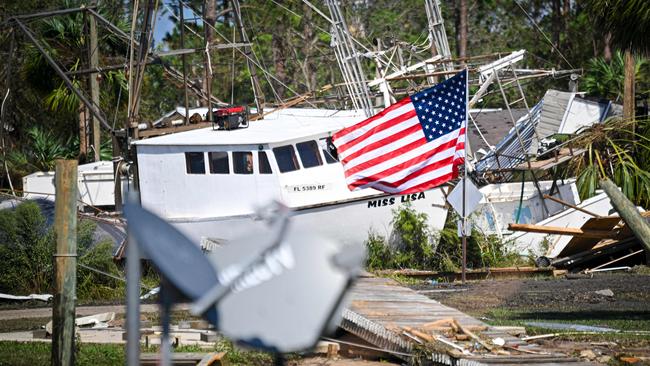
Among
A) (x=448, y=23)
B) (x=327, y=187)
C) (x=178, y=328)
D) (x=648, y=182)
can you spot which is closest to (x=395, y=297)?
(x=178, y=328)

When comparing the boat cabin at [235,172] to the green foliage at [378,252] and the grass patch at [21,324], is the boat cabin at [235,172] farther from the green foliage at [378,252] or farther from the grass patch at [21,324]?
the grass patch at [21,324]

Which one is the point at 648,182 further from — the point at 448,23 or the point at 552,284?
the point at 448,23

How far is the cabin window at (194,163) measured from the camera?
74.4ft

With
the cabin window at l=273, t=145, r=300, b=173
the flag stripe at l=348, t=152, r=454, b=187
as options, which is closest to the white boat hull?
the cabin window at l=273, t=145, r=300, b=173

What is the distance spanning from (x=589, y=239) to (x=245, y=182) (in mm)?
7281

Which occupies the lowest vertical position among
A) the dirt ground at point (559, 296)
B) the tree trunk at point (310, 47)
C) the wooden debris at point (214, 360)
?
the wooden debris at point (214, 360)

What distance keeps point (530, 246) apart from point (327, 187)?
517cm

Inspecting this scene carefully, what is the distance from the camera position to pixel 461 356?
11.4m

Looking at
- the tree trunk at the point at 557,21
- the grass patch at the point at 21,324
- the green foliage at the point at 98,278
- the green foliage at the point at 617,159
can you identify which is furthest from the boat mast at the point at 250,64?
the tree trunk at the point at 557,21

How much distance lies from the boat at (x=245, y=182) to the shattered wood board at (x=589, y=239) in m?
4.03

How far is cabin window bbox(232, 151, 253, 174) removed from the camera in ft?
73.7

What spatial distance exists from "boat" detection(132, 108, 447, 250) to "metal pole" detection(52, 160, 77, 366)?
9969mm

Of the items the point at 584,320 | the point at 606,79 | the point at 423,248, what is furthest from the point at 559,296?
the point at 606,79

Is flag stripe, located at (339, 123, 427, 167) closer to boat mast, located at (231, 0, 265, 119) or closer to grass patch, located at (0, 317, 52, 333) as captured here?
grass patch, located at (0, 317, 52, 333)
